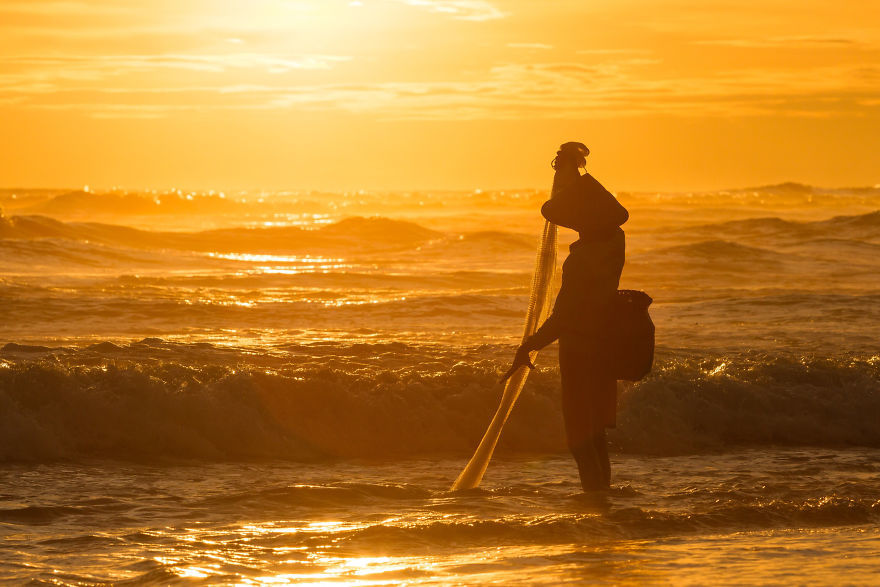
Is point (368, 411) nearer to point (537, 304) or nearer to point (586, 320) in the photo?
point (537, 304)

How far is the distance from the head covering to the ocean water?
1589 millimetres

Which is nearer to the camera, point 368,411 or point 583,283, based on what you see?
point 583,283

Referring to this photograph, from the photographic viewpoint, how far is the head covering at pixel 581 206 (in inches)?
245

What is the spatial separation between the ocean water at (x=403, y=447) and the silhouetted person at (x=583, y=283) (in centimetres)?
77

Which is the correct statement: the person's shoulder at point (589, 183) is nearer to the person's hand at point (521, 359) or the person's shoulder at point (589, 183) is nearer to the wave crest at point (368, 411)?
the person's hand at point (521, 359)

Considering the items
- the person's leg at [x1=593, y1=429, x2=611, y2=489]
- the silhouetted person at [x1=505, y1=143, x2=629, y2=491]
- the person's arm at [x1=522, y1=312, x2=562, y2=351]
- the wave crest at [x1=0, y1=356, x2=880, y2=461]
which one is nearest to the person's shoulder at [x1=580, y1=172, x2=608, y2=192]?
the silhouetted person at [x1=505, y1=143, x2=629, y2=491]

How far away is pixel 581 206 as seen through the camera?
20.5ft

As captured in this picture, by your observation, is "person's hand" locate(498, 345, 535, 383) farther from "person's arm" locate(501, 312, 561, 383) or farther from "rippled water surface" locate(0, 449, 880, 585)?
"rippled water surface" locate(0, 449, 880, 585)

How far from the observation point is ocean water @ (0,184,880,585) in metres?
5.69

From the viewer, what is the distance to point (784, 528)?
6.46m

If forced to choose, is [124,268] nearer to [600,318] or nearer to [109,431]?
[109,431]

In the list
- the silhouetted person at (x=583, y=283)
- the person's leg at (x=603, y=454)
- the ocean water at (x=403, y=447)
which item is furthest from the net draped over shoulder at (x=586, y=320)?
the ocean water at (x=403, y=447)

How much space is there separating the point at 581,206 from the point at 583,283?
0.41m

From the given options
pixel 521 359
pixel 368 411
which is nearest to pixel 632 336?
pixel 521 359
